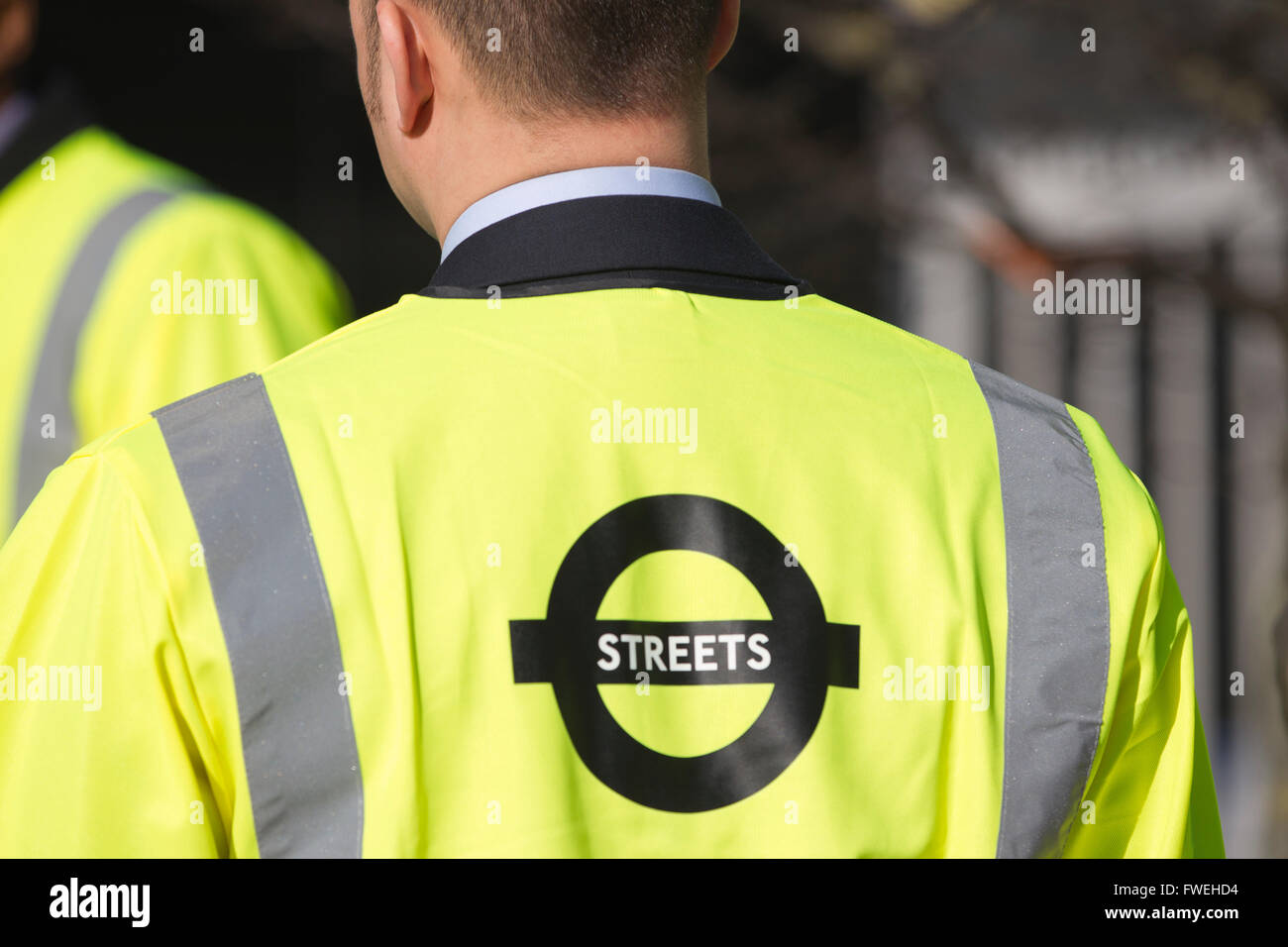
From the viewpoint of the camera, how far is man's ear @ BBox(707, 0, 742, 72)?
41.8 inches

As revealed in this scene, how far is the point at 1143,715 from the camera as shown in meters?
1.01

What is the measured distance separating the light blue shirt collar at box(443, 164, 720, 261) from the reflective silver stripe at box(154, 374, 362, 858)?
0.25 m

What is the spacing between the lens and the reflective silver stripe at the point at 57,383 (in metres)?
1.63

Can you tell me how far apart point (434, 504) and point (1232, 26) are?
109 inches

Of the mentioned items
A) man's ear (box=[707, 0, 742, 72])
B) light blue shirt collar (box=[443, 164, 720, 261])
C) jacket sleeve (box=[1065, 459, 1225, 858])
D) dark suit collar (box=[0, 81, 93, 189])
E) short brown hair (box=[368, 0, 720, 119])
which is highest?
dark suit collar (box=[0, 81, 93, 189])

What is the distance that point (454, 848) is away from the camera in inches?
34.0

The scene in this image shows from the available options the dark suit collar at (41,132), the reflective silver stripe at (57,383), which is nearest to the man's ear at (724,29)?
the reflective silver stripe at (57,383)

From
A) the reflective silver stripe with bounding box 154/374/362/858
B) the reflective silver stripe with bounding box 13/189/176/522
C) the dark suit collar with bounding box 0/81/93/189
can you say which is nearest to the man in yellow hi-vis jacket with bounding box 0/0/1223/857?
the reflective silver stripe with bounding box 154/374/362/858

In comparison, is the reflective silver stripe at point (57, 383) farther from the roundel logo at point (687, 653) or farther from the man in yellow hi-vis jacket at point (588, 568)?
the roundel logo at point (687, 653)

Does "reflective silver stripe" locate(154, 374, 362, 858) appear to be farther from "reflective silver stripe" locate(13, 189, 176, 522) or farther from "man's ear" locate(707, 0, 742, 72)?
"reflective silver stripe" locate(13, 189, 176, 522)

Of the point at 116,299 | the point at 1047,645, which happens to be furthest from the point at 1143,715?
the point at 116,299

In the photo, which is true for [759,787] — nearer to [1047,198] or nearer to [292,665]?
[292,665]

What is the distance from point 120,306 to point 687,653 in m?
1.03

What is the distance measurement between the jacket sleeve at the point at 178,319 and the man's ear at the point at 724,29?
30.3 inches
